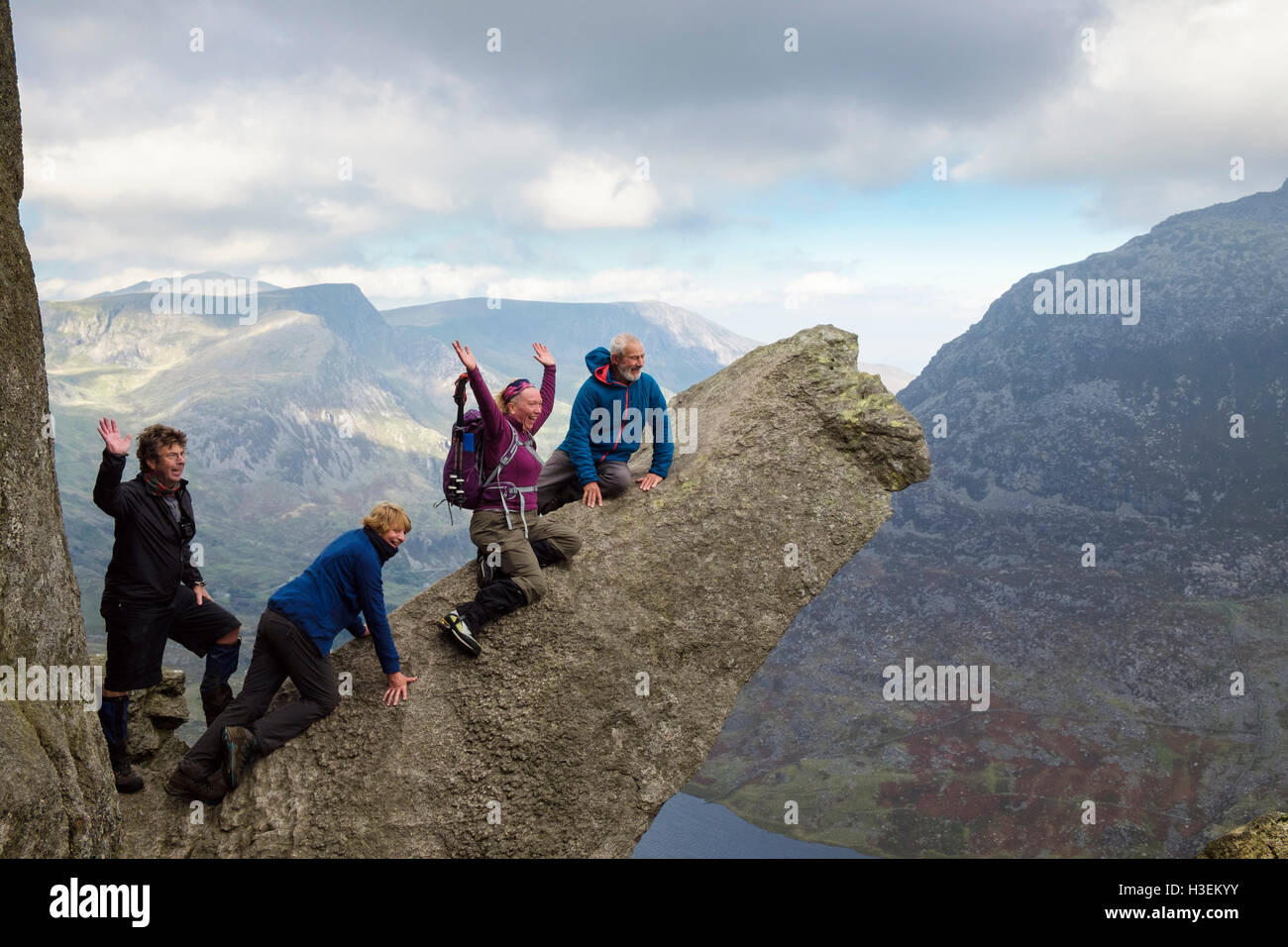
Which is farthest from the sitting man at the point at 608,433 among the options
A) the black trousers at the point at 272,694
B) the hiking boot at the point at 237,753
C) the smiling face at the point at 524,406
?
the hiking boot at the point at 237,753

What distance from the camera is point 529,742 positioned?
12969 mm

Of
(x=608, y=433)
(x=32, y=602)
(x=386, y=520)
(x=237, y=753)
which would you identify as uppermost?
(x=608, y=433)

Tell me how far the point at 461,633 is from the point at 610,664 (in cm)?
259

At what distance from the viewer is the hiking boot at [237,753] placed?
12078mm

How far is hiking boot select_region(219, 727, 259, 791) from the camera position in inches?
476

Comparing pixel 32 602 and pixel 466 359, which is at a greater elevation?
pixel 466 359

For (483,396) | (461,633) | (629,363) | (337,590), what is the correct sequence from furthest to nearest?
(629,363), (461,633), (483,396), (337,590)

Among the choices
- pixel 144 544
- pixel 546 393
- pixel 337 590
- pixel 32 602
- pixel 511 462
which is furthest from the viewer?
pixel 546 393

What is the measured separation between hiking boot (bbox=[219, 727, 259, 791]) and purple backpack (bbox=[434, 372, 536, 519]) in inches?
172

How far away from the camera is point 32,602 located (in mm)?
9531

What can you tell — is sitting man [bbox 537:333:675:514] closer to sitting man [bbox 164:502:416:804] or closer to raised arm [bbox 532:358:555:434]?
raised arm [bbox 532:358:555:434]

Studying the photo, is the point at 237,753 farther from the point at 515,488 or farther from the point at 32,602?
the point at 515,488

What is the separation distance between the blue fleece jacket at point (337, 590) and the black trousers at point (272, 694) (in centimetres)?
24

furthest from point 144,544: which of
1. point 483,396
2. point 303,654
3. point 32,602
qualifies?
point 483,396
